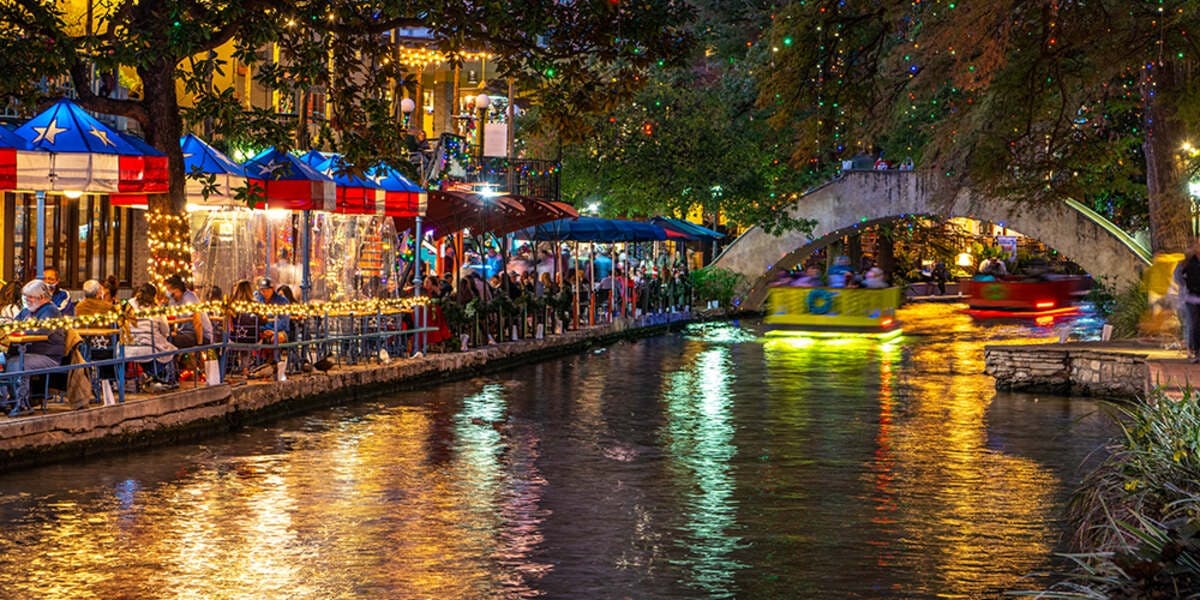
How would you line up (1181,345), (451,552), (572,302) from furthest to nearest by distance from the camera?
1. (572,302)
2. (1181,345)
3. (451,552)

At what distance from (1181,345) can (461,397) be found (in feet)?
34.6

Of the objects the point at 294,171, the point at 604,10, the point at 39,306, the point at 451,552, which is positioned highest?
the point at 604,10

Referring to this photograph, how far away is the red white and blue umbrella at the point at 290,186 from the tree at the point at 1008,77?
630cm

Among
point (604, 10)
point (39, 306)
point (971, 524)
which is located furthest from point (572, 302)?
point (971, 524)

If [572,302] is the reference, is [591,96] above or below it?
above

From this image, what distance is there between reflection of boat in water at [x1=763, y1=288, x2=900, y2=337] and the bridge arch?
5520mm

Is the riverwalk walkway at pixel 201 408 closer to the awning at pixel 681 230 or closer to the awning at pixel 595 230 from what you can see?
the awning at pixel 595 230

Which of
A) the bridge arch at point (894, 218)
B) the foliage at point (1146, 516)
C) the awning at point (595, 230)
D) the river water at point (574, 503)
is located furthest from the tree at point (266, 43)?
the bridge arch at point (894, 218)

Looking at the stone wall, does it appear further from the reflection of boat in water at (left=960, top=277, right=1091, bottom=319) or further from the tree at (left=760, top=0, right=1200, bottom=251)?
the reflection of boat in water at (left=960, top=277, right=1091, bottom=319)

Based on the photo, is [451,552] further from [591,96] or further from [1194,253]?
[1194,253]

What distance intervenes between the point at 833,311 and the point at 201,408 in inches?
981

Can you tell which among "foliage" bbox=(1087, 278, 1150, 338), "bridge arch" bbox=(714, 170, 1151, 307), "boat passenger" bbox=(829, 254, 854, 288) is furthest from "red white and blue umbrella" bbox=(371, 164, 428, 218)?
"bridge arch" bbox=(714, 170, 1151, 307)

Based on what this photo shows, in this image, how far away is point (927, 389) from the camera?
25.9 meters

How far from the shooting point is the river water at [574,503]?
1091 centimetres
